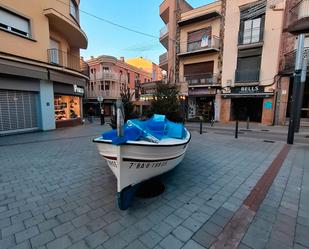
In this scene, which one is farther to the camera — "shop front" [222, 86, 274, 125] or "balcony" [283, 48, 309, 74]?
"shop front" [222, 86, 274, 125]

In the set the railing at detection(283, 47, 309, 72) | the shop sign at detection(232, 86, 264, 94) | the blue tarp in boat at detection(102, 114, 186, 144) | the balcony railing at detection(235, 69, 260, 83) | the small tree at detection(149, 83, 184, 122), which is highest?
the railing at detection(283, 47, 309, 72)

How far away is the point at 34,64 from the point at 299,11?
19.2m

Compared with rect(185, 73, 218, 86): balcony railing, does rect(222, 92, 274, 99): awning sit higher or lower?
lower

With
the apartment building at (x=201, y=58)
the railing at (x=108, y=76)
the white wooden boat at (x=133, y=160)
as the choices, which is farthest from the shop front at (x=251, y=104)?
the railing at (x=108, y=76)

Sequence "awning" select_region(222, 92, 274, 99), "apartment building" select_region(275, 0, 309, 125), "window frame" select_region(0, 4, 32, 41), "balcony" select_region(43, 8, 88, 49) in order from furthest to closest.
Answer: "awning" select_region(222, 92, 274, 99)
"apartment building" select_region(275, 0, 309, 125)
"balcony" select_region(43, 8, 88, 49)
"window frame" select_region(0, 4, 32, 41)

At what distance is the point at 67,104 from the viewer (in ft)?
44.0

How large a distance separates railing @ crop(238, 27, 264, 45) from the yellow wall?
14791 millimetres

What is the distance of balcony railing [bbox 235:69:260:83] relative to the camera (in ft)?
52.1

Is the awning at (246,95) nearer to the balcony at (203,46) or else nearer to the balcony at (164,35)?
the balcony at (203,46)

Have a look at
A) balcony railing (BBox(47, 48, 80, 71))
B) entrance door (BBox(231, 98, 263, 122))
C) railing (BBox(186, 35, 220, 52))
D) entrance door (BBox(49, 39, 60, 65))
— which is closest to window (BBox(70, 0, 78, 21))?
entrance door (BBox(49, 39, 60, 65))

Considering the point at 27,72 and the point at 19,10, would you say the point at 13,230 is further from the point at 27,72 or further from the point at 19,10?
the point at 19,10

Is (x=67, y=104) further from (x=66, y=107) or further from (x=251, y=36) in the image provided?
(x=251, y=36)

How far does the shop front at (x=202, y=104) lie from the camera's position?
18.8 m

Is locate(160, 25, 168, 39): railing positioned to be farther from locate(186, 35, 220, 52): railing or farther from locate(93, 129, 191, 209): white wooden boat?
locate(93, 129, 191, 209): white wooden boat
